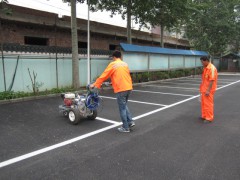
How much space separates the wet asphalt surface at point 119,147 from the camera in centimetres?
354

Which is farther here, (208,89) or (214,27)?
(214,27)

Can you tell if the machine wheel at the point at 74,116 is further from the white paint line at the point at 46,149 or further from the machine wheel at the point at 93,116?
the white paint line at the point at 46,149

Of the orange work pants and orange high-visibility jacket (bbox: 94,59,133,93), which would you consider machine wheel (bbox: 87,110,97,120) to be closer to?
orange high-visibility jacket (bbox: 94,59,133,93)

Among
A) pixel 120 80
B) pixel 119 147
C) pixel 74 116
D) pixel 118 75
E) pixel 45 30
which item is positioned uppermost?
pixel 45 30

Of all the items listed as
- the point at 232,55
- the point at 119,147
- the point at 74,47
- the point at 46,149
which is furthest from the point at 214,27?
the point at 46,149

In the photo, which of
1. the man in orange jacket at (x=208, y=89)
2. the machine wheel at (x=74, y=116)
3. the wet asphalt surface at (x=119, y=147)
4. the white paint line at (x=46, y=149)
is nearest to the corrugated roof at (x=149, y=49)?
the wet asphalt surface at (x=119, y=147)

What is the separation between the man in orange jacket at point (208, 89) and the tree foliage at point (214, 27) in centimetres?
2359

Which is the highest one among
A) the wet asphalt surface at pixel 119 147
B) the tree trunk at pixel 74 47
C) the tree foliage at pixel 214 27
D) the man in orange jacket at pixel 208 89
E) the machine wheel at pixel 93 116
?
the tree foliage at pixel 214 27

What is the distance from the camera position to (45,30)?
15297 millimetres

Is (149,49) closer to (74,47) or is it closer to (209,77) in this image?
(74,47)

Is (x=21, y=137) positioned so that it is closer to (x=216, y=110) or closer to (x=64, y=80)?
(x=216, y=110)

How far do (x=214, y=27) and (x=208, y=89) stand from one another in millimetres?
25566

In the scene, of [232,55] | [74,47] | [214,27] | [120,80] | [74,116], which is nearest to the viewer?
[120,80]

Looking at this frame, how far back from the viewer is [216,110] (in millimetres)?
7953
